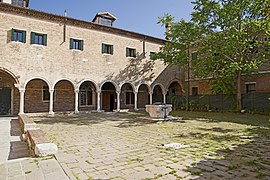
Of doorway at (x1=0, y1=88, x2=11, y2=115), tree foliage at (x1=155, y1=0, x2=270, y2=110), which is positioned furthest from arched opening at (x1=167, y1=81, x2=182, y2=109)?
doorway at (x1=0, y1=88, x2=11, y2=115)

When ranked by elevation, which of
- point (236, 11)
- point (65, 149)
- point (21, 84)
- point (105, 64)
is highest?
point (236, 11)

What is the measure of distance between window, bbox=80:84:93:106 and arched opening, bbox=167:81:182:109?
932 centimetres

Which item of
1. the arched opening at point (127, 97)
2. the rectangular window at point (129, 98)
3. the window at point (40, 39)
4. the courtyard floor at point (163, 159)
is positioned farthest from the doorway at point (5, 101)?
the courtyard floor at point (163, 159)

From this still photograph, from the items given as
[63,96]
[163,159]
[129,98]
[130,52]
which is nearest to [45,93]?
[63,96]

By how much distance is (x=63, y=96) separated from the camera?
1927cm

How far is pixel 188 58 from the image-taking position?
18.7 metres

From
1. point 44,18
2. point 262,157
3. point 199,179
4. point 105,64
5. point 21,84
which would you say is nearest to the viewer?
point 199,179

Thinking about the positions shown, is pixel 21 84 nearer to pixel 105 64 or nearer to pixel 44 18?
pixel 44 18

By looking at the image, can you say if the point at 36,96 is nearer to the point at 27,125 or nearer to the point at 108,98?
the point at 108,98

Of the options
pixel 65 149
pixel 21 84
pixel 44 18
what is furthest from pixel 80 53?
pixel 65 149

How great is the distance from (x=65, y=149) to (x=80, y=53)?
1427 centimetres

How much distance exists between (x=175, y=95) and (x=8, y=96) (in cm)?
1713

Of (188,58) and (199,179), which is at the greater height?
(188,58)

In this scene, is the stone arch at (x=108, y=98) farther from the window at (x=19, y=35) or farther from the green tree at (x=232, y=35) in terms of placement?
the green tree at (x=232, y=35)
